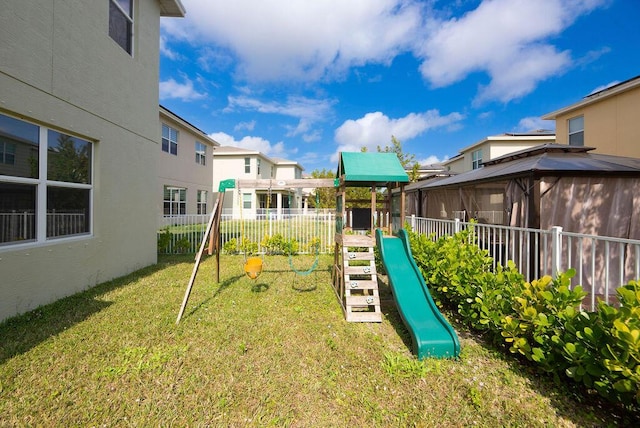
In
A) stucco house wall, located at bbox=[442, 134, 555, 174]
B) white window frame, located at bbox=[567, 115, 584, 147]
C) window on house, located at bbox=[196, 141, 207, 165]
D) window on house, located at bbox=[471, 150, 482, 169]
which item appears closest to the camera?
white window frame, located at bbox=[567, 115, 584, 147]

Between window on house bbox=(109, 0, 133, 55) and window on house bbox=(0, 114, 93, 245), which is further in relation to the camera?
window on house bbox=(109, 0, 133, 55)

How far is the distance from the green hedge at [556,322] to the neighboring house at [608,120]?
9.57 metres

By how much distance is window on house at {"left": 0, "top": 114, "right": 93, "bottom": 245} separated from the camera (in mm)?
4047

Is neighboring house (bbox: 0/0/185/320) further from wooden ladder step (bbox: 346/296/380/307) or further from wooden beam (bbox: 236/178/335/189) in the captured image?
wooden ladder step (bbox: 346/296/380/307)

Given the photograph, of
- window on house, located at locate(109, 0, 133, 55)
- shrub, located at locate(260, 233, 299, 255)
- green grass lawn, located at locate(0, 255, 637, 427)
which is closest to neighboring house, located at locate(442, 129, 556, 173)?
shrub, located at locate(260, 233, 299, 255)

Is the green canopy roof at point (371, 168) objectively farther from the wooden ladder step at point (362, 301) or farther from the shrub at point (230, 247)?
the shrub at point (230, 247)

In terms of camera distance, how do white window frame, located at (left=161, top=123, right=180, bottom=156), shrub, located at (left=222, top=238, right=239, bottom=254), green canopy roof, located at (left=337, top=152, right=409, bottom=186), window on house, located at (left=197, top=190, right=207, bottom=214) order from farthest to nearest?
1. window on house, located at (left=197, top=190, right=207, bottom=214)
2. white window frame, located at (left=161, top=123, right=180, bottom=156)
3. shrub, located at (left=222, top=238, right=239, bottom=254)
4. green canopy roof, located at (left=337, top=152, right=409, bottom=186)

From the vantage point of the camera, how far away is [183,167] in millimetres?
17047

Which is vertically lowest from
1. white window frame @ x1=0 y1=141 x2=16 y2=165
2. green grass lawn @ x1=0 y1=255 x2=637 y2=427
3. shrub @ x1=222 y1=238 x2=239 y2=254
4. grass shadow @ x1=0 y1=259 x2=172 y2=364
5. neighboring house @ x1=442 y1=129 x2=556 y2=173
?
green grass lawn @ x1=0 y1=255 x2=637 y2=427

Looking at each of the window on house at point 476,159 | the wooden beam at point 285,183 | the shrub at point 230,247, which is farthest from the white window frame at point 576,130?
the shrub at point 230,247

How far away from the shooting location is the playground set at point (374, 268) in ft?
11.7

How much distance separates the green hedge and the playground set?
53 centimetres

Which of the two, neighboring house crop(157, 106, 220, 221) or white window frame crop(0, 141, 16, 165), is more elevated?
neighboring house crop(157, 106, 220, 221)

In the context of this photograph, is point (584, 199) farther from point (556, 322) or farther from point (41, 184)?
point (41, 184)
